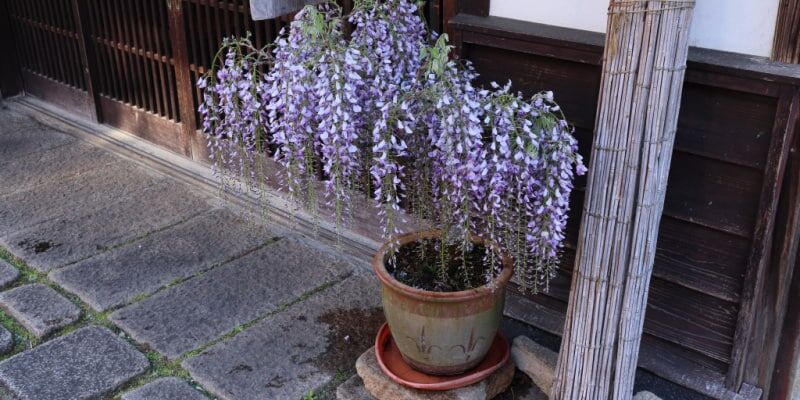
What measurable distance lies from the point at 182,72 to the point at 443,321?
2.62m

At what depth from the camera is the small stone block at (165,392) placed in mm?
2775

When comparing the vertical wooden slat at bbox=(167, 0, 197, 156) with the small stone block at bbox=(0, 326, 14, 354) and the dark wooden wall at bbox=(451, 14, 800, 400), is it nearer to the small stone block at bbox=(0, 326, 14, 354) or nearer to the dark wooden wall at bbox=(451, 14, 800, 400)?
the small stone block at bbox=(0, 326, 14, 354)

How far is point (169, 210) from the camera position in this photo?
13.9ft

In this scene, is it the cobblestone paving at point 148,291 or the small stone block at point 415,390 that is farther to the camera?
the cobblestone paving at point 148,291

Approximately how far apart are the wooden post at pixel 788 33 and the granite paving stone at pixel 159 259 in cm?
253

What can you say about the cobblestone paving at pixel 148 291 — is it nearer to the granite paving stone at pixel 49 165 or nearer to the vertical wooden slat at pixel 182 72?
the granite paving stone at pixel 49 165

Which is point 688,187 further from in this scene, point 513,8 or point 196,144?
point 196,144

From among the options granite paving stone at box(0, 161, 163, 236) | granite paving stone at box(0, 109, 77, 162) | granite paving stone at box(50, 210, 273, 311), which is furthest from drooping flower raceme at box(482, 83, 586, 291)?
granite paving stone at box(0, 109, 77, 162)

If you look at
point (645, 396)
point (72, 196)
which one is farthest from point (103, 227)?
point (645, 396)

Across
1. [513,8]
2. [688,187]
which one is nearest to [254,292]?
[513,8]

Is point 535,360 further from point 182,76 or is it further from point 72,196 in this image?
point 72,196

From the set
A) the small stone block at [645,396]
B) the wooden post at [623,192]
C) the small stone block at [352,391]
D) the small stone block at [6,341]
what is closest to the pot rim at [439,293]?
the wooden post at [623,192]

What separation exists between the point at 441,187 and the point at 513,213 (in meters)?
0.26

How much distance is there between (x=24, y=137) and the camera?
5301 millimetres
